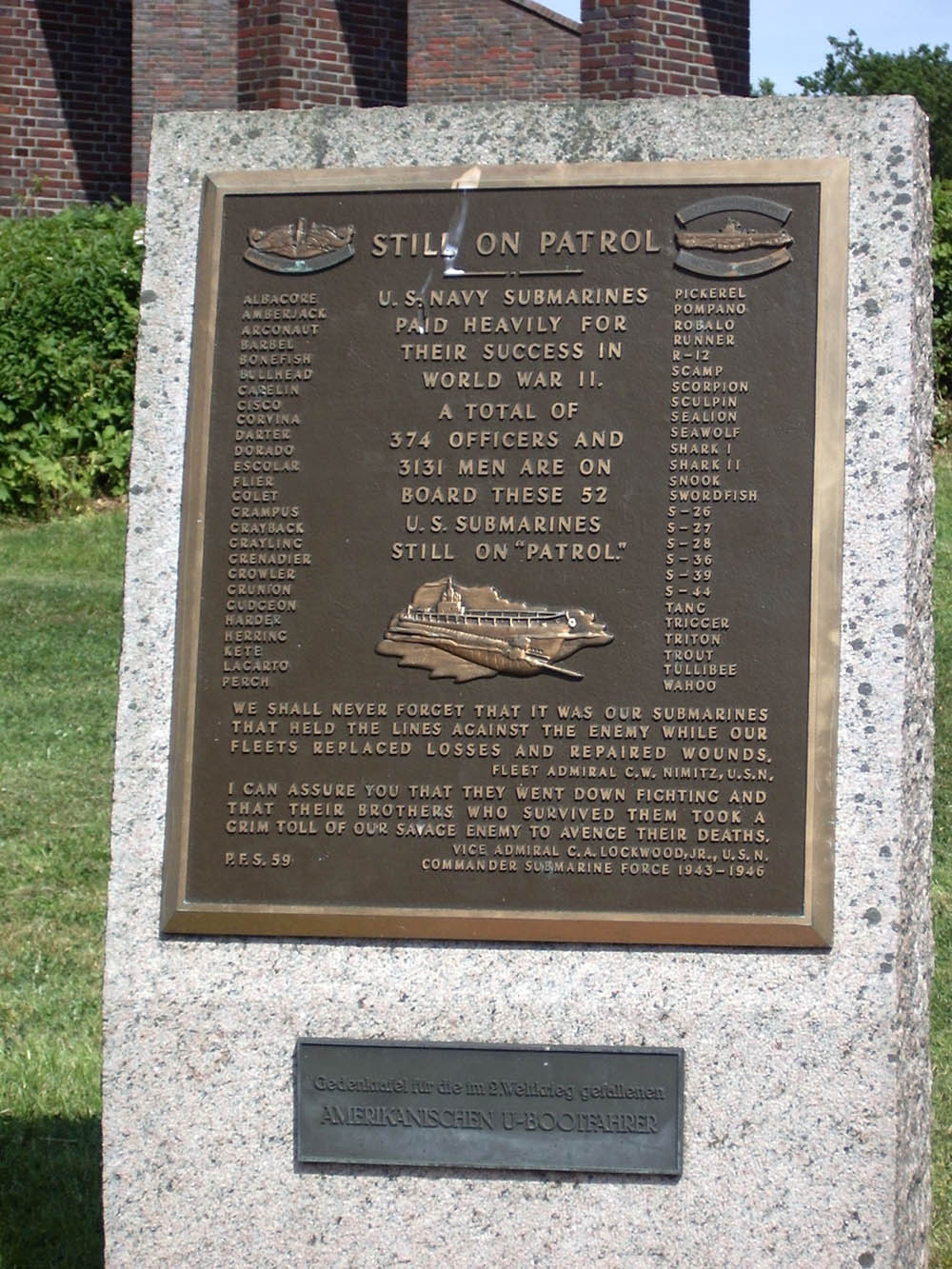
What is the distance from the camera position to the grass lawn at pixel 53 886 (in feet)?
13.5

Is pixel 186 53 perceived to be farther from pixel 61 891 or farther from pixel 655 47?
pixel 61 891

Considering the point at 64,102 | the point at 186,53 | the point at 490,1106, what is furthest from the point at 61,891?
the point at 186,53

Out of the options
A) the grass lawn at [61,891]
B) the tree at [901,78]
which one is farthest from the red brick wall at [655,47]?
the tree at [901,78]

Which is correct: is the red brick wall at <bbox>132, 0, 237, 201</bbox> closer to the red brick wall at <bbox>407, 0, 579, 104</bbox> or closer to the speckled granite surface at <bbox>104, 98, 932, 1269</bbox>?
the red brick wall at <bbox>407, 0, 579, 104</bbox>

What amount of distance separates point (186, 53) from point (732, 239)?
1620cm

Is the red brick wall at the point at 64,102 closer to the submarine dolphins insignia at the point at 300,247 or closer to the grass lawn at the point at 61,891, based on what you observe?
the grass lawn at the point at 61,891

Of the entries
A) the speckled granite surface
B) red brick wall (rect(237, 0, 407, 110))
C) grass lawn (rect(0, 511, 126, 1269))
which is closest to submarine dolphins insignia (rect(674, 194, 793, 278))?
the speckled granite surface

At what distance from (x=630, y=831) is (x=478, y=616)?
53 cm

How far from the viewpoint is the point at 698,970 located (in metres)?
3.23

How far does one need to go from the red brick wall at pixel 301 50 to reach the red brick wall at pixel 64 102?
5.38 metres

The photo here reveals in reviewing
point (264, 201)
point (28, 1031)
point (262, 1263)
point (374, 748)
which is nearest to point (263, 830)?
point (374, 748)

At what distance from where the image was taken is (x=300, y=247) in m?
3.42

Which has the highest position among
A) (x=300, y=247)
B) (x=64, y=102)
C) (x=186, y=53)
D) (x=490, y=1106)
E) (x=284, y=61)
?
(x=186, y=53)

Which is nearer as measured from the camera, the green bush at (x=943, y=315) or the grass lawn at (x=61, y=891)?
the grass lawn at (x=61, y=891)
